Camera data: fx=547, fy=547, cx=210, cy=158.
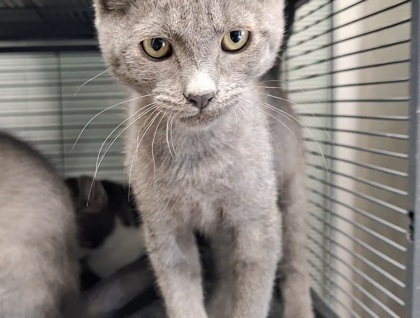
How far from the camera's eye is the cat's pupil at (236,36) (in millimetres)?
743

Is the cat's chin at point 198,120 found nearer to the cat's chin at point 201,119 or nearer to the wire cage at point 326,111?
the cat's chin at point 201,119

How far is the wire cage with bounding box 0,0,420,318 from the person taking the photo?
1108 millimetres

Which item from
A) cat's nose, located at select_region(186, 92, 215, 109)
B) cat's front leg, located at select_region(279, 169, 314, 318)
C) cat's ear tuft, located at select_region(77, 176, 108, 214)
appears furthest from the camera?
cat's ear tuft, located at select_region(77, 176, 108, 214)

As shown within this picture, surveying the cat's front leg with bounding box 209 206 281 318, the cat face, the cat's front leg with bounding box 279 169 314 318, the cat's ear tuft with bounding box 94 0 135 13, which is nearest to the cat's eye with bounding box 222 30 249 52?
the cat face

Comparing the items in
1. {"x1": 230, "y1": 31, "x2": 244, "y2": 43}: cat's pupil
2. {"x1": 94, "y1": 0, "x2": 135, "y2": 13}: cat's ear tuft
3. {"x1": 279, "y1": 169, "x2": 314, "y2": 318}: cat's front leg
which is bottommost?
{"x1": 279, "y1": 169, "x2": 314, "y2": 318}: cat's front leg

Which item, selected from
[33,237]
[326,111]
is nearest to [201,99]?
[33,237]

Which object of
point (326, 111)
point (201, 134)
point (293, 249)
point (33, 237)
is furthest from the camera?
point (326, 111)

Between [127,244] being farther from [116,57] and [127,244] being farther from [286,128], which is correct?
[116,57]

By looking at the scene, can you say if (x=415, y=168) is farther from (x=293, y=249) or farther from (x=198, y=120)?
(x=293, y=249)

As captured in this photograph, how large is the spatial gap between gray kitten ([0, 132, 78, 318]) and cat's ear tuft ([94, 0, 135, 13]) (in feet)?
1.18

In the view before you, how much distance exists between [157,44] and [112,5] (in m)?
0.11

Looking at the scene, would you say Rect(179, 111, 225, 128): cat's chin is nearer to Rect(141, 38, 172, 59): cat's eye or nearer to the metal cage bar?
Rect(141, 38, 172, 59): cat's eye

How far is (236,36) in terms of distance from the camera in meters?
0.75

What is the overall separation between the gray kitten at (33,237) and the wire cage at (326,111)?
0.52 feet
